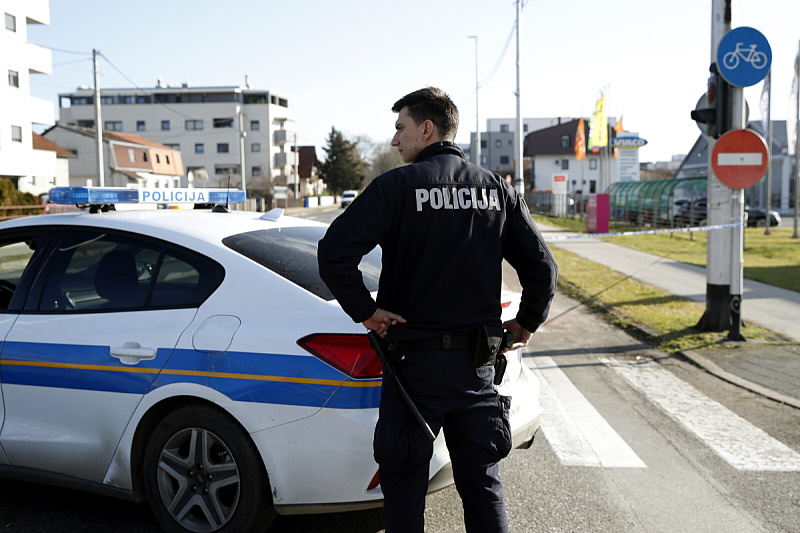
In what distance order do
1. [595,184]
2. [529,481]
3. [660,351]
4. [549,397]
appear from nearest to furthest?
[529,481], [549,397], [660,351], [595,184]

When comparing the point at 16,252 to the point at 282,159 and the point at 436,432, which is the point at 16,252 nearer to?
the point at 436,432

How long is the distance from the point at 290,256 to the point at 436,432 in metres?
1.35

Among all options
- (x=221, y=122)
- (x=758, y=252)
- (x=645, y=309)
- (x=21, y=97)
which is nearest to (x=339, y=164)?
(x=221, y=122)

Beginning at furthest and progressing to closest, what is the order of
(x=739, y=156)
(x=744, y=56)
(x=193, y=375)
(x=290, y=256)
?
(x=739, y=156) < (x=744, y=56) < (x=290, y=256) < (x=193, y=375)

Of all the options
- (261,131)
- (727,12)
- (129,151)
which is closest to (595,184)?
(261,131)

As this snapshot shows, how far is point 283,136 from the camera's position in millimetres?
94625

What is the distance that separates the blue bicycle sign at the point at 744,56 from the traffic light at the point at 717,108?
0.29m

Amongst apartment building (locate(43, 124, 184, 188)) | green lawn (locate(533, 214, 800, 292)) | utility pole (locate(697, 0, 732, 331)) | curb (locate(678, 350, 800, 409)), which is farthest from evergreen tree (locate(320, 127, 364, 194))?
curb (locate(678, 350, 800, 409))

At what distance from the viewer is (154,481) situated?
135 inches

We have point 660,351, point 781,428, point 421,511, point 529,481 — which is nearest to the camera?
point 421,511

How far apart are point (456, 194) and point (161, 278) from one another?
1.66m

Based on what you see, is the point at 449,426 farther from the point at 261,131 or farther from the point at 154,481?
the point at 261,131

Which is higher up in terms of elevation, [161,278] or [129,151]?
[129,151]

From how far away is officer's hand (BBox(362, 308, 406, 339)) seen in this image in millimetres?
2684
